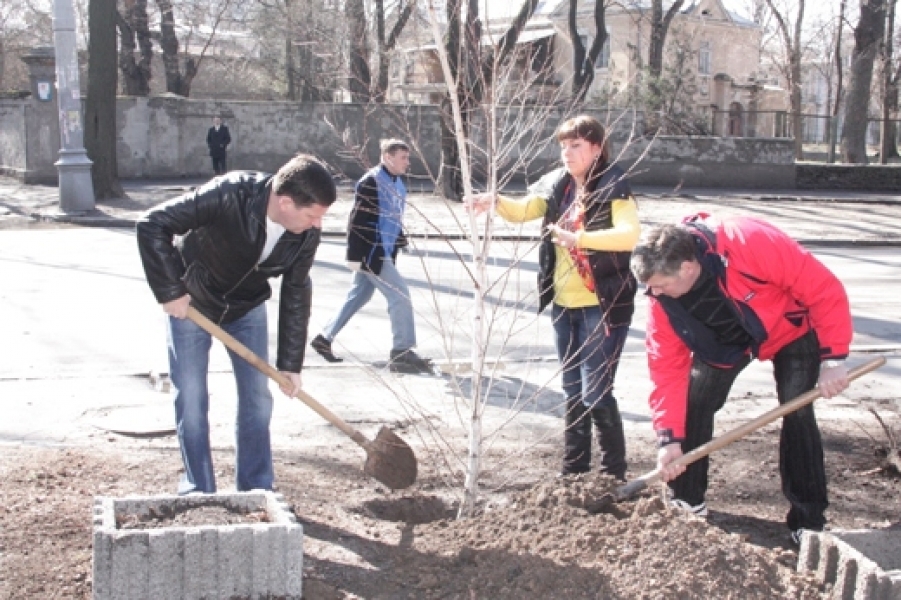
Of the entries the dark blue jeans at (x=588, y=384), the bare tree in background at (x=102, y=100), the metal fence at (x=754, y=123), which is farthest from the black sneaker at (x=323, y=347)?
the metal fence at (x=754, y=123)

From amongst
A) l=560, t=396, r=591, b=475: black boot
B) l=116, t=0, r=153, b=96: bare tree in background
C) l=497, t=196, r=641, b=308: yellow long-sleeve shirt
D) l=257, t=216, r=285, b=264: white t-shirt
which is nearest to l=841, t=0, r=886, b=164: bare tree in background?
l=116, t=0, r=153, b=96: bare tree in background

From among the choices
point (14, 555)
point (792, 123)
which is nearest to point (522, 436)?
point (14, 555)

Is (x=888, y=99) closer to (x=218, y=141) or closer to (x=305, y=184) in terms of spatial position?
(x=218, y=141)

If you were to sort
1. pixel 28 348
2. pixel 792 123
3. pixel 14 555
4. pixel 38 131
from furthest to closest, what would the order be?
1. pixel 792 123
2. pixel 38 131
3. pixel 28 348
4. pixel 14 555

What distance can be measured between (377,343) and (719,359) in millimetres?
4411

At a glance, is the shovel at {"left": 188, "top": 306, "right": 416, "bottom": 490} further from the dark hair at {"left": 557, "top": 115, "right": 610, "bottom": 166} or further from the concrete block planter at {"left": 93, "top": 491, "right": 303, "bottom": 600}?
the dark hair at {"left": 557, "top": 115, "right": 610, "bottom": 166}

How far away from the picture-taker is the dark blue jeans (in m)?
4.81

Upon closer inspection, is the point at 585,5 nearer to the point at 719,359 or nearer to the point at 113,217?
the point at 113,217

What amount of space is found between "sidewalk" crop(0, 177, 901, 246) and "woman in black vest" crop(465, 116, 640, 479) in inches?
361

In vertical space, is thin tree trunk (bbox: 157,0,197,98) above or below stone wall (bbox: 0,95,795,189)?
above

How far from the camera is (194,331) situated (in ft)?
14.2

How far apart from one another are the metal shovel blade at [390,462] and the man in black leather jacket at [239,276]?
50 cm

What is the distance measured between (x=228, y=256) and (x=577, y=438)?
1859mm

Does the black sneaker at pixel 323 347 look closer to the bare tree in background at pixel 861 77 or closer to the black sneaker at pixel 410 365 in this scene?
the black sneaker at pixel 410 365
